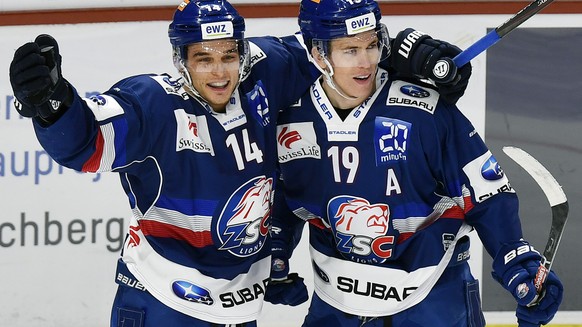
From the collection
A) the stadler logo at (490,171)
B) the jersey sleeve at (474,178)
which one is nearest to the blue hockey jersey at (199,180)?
the jersey sleeve at (474,178)

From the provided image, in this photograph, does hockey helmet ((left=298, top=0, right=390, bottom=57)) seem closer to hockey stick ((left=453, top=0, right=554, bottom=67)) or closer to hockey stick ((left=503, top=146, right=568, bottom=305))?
hockey stick ((left=453, top=0, right=554, bottom=67))

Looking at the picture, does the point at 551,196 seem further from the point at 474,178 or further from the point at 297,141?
the point at 297,141

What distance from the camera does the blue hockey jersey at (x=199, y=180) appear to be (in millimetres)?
2996

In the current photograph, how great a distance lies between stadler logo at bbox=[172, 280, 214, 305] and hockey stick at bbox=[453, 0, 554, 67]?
924 mm

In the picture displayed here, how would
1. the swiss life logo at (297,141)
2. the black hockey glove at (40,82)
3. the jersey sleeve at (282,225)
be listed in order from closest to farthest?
1. the black hockey glove at (40,82)
2. the swiss life logo at (297,141)
3. the jersey sleeve at (282,225)

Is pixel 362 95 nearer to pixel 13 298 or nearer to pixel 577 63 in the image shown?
pixel 577 63

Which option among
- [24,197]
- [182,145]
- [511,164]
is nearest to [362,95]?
[182,145]

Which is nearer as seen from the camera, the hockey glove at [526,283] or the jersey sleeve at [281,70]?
the hockey glove at [526,283]

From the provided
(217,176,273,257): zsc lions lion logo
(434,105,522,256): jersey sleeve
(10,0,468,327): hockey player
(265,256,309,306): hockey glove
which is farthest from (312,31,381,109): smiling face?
(265,256,309,306): hockey glove

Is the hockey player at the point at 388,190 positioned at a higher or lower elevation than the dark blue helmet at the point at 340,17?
lower

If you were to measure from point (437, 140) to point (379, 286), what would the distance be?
440 millimetres

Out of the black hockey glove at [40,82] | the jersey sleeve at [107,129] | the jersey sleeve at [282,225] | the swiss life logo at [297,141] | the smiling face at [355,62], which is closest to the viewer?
the black hockey glove at [40,82]

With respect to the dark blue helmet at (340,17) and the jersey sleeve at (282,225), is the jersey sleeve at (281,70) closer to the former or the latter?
the dark blue helmet at (340,17)

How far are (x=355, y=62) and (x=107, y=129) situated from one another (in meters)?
0.69
